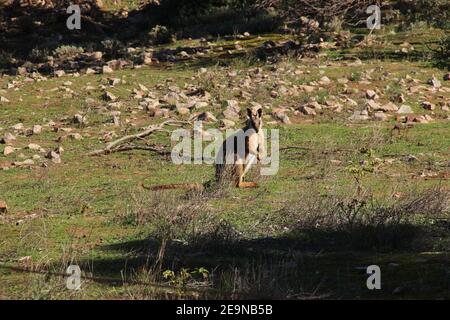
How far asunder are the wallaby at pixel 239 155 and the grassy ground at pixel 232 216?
0.31m

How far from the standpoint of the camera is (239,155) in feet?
47.2

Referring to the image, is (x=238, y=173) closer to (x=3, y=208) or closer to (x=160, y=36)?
(x=3, y=208)

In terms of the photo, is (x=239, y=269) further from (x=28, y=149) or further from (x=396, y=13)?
(x=396, y=13)

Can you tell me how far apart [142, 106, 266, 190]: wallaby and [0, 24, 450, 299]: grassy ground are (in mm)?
310

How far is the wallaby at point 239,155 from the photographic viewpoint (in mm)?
13974

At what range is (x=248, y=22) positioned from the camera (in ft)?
95.9

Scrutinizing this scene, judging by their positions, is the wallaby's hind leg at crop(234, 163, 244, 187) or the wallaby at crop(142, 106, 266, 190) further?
the wallaby's hind leg at crop(234, 163, 244, 187)

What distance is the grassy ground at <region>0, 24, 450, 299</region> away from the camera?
834cm

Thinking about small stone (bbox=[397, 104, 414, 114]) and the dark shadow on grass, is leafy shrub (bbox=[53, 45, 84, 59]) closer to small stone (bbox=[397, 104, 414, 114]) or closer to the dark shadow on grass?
small stone (bbox=[397, 104, 414, 114])

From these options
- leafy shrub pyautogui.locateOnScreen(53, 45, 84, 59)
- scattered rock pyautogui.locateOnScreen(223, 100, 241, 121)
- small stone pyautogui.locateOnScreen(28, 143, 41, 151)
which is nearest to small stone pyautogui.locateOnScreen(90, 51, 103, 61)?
leafy shrub pyautogui.locateOnScreen(53, 45, 84, 59)

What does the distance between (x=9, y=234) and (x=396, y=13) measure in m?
18.6

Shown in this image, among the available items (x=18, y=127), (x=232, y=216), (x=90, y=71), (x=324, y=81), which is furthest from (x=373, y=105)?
(x=232, y=216)

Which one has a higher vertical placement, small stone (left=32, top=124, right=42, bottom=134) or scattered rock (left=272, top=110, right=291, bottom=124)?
scattered rock (left=272, top=110, right=291, bottom=124)

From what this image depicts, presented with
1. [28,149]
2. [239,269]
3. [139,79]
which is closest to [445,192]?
[239,269]
